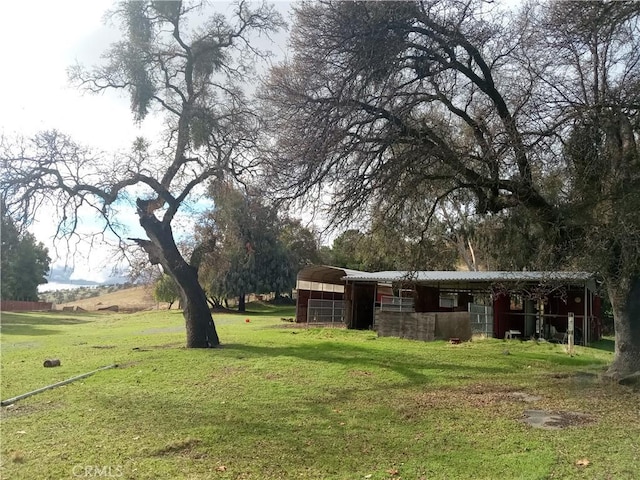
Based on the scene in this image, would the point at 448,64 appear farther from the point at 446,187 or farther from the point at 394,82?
the point at 446,187

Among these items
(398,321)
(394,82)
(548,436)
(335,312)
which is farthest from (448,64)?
(335,312)

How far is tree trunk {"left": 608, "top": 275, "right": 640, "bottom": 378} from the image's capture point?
407 inches

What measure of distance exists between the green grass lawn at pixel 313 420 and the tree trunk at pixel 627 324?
0.70m

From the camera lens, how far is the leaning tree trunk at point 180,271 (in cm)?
1673

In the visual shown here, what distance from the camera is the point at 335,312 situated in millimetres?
32062

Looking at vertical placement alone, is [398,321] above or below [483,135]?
below

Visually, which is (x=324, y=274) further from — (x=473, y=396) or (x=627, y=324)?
(x=473, y=396)

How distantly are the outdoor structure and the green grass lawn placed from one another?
128 inches

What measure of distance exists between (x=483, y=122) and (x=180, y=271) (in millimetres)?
10675

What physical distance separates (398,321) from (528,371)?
9.11 m

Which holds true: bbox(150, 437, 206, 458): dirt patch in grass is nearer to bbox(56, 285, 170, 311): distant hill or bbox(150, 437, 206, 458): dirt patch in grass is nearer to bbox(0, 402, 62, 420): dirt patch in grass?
bbox(0, 402, 62, 420): dirt patch in grass

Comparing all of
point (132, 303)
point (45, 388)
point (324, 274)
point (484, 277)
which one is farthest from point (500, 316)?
point (132, 303)

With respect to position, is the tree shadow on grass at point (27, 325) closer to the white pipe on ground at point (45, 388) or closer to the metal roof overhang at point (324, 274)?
the metal roof overhang at point (324, 274)

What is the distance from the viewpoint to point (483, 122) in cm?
1048
